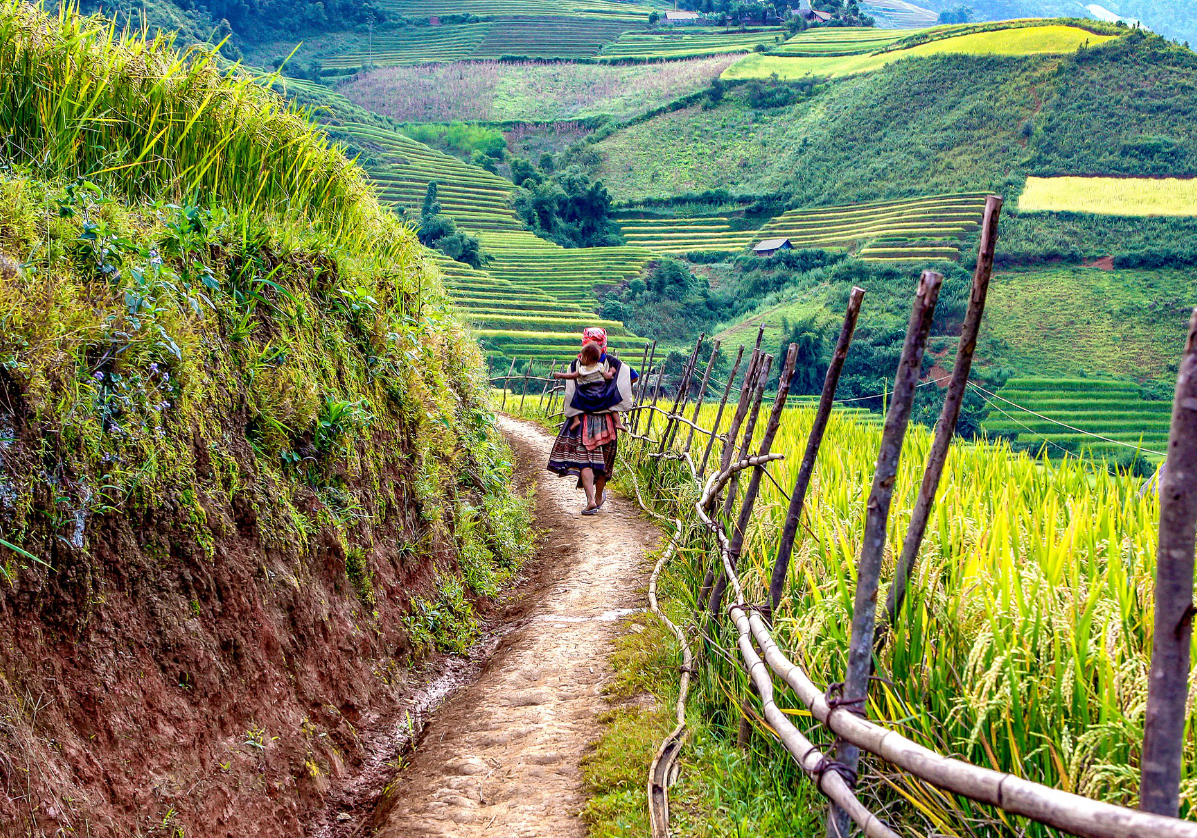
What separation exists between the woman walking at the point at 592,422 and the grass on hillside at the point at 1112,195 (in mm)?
59349

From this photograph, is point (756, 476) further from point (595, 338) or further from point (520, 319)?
point (520, 319)

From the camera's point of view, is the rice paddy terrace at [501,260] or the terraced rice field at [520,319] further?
the rice paddy terrace at [501,260]

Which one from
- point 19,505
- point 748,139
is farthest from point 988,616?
point 748,139

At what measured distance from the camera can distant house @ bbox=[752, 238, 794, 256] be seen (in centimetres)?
6009

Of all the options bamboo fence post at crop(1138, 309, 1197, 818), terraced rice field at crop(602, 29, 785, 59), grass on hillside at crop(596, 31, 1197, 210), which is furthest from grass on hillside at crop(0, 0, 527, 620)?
terraced rice field at crop(602, 29, 785, 59)

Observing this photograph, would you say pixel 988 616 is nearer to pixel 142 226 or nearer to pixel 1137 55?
pixel 142 226

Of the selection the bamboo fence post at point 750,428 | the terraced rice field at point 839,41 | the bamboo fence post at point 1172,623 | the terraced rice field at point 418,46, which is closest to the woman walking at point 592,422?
the bamboo fence post at point 750,428

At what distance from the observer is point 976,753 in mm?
2008

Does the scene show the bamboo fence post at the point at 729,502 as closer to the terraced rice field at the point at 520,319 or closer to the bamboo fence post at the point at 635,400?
the bamboo fence post at the point at 635,400

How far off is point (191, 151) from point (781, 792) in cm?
378

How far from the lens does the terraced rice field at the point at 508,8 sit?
107m

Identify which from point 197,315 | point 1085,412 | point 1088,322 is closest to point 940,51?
point 1088,322

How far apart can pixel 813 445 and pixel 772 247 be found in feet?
198

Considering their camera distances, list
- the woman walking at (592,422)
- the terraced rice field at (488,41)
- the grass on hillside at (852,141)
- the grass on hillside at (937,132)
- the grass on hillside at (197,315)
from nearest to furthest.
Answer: the grass on hillside at (197,315), the woman walking at (592,422), the grass on hillside at (937,132), the grass on hillside at (852,141), the terraced rice field at (488,41)
